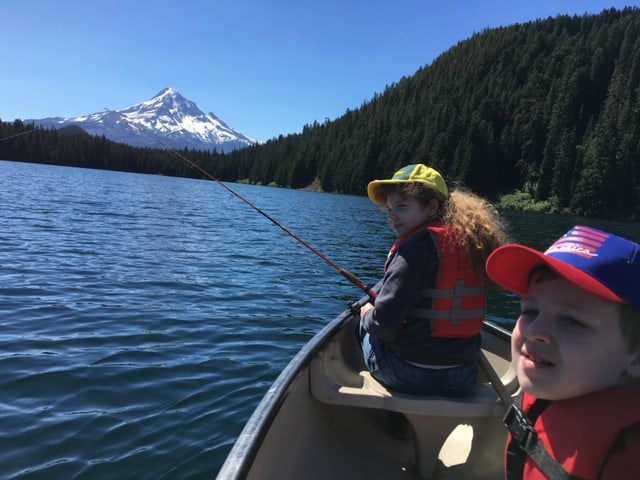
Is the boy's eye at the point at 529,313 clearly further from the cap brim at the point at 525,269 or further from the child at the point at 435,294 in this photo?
the child at the point at 435,294

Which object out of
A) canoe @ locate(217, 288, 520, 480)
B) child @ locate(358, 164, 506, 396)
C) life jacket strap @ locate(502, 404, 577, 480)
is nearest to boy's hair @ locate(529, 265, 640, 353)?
life jacket strap @ locate(502, 404, 577, 480)

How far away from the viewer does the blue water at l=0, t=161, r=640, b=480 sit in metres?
4.75

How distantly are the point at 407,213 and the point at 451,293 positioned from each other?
0.75m

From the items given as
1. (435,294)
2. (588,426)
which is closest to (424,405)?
(435,294)

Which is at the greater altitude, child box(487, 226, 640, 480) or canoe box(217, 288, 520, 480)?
child box(487, 226, 640, 480)

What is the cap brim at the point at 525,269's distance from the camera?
58.9 inches

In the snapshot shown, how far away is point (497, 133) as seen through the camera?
124625 mm

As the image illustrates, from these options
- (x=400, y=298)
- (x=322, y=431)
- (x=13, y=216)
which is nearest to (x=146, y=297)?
(x=322, y=431)

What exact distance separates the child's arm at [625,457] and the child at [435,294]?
2.03 m

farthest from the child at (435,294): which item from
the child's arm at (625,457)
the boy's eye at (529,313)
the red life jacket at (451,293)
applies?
the child's arm at (625,457)

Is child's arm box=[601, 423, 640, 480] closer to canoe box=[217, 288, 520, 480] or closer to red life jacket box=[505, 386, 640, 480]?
red life jacket box=[505, 386, 640, 480]

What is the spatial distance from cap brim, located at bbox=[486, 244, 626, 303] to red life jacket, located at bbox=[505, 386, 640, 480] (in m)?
0.34

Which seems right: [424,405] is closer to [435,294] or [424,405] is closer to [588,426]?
[435,294]

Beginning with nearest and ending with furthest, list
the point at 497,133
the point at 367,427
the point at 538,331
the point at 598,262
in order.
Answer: the point at 598,262 < the point at 538,331 < the point at 367,427 < the point at 497,133
